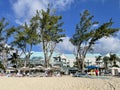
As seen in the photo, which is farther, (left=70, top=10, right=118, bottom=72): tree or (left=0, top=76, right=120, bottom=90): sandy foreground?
(left=70, top=10, right=118, bottom=72): tree

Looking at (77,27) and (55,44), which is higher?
(77,27)

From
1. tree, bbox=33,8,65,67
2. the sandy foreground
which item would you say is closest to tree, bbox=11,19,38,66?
tree, bbox=33,8,65,67

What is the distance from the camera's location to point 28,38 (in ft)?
174

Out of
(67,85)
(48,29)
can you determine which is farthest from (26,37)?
(67,85)

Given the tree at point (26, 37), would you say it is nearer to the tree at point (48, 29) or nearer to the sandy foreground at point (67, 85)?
the tree at point (48, 29)

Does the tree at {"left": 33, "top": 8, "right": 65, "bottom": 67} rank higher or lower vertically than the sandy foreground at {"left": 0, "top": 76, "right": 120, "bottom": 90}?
higher

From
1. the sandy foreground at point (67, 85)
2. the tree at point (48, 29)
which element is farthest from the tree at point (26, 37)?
the sandy foreground at point (67, 85)

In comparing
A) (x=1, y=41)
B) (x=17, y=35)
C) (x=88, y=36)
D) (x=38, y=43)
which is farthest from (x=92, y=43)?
(x=1, y=41)

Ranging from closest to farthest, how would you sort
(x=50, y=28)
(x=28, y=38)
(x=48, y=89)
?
(x=48, y=89), (x=50, y=28), (x=28, y=38)

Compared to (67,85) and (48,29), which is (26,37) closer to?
(48,29)

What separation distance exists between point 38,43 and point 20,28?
7.06 metres

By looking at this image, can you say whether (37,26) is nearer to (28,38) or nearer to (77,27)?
(28,38)

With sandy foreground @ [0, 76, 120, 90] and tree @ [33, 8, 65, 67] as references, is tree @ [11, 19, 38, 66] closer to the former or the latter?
tree @ [33, 8, 65, 67]

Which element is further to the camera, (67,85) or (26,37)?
(26,37)
